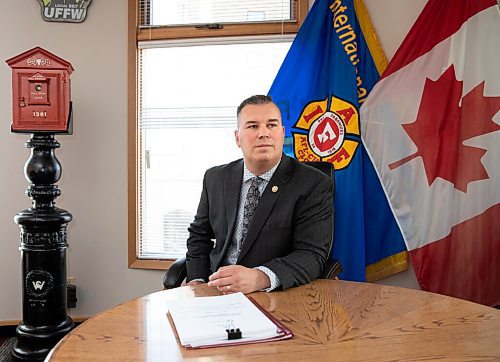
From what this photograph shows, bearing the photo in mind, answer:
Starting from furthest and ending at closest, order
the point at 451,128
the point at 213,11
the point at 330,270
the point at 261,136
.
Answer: the point at 213,11 → the point at 451,128 → the point at 261,136 → the point at 330,270

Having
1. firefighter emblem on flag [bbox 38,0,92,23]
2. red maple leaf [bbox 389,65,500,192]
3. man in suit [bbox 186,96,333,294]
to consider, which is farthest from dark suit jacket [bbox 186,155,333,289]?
firefighter emblem on flag [bbox 38,0,92,23]

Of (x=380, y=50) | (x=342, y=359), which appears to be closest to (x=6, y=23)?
(x=380, y=50)

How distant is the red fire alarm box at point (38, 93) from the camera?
2.56 metres

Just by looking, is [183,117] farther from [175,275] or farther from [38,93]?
[175,275]

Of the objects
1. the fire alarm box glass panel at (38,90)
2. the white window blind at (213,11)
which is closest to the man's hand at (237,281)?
the fire alarm box glass panel at (38,90)

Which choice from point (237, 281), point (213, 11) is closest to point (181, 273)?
point (237, 281)

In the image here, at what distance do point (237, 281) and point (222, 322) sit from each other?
31 cm

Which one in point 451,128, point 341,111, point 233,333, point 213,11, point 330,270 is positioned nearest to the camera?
point 233,333

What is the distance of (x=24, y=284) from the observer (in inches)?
103

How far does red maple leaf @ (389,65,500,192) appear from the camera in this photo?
251 cm

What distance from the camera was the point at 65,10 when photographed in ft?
9.89

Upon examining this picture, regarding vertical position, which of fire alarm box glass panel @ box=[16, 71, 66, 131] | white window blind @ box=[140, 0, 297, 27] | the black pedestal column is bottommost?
the black pedestal column

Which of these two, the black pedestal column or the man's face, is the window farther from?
the man's face

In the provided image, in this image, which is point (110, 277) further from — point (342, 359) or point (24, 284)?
point (342, 359)
